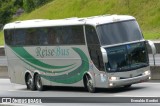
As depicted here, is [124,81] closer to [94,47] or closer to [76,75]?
[94,47]

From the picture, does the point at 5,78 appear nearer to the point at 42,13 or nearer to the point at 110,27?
the point at 110,27

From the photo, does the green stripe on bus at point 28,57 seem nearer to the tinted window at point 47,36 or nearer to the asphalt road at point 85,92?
the tinted window at point 47,36

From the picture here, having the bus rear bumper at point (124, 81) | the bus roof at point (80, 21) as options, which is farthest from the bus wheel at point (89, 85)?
the bus roof at point (80, 21)

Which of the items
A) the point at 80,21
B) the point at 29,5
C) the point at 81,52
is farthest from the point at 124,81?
the point at 29,5

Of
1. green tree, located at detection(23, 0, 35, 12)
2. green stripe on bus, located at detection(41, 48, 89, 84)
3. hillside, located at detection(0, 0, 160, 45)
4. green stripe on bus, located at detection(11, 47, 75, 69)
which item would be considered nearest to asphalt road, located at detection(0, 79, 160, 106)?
green stripe on bus, located at detection(41, 48, 89, 84)

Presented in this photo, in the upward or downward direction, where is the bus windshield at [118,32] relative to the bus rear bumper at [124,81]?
upward

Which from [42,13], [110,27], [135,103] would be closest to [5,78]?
[110,27]

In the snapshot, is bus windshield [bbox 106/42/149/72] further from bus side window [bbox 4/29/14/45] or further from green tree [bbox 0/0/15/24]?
green tree [bbox 0/0/15/24]

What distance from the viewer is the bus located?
75.8 ft

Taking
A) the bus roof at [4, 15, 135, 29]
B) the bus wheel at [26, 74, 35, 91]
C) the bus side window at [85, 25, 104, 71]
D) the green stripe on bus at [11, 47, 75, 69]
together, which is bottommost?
the bus wheel at [26, 74, 35, 91]

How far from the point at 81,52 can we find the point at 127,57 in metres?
2.12

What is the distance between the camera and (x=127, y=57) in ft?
76.2

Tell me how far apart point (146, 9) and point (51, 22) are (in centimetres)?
3726

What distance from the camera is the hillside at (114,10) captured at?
59.5 m
